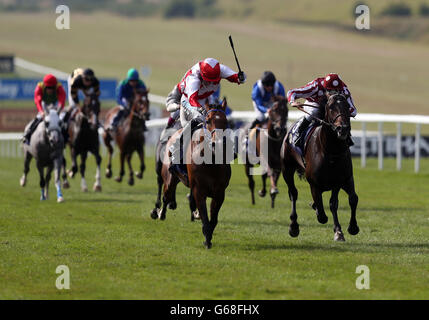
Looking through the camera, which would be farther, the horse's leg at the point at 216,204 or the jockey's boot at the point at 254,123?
the jockey's boot at the point at 254,123

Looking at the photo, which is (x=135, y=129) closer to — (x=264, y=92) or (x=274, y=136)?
(x=264, y=92)

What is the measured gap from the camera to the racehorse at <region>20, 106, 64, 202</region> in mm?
16406

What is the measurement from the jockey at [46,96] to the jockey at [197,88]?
18.8ft

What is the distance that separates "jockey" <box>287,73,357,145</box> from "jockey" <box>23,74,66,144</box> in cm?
635

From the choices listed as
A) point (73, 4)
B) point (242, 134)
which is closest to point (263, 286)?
point (242, 134)

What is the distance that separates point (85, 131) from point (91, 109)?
52 centimetres

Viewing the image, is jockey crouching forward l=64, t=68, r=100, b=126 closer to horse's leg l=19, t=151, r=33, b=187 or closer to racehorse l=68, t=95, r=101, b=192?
racehorse l=68, t=95, r=101, b=192

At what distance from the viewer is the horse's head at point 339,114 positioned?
1048cm

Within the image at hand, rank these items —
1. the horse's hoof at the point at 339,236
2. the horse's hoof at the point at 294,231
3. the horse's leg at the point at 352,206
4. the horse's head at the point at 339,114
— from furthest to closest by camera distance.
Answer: the horse's hoof at the point at 294,231 < the horse's hoof at the point at 339,236 < the horse's leg at the point at 352,206 < the horse's head at the point at 339,114

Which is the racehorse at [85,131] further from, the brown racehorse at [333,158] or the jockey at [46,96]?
the brown racehorse at [333,158]

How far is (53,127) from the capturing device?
16.4 m

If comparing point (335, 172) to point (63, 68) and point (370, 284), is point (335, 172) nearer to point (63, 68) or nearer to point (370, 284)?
point (370, 284)

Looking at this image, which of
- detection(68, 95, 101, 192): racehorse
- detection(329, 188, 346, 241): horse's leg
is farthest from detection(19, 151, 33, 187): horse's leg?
detection(329, 188, 346, 241): horse's leg

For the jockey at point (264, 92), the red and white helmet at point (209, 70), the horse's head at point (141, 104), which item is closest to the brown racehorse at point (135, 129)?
the horse's head at point (141, 104)
